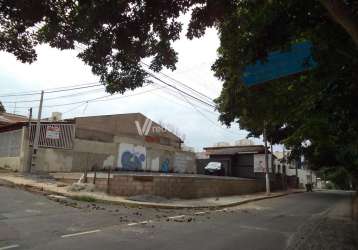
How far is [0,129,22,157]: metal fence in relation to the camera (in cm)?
2994

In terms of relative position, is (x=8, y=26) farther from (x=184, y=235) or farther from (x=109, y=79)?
(x=184, y=235)

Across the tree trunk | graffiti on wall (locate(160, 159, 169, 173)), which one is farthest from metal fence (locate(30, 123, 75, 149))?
the tree trunk

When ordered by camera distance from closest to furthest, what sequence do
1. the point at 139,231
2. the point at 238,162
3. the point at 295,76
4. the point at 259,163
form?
the point at 139,231, the point at 295,76, the point at 259,163, the point at 238,162

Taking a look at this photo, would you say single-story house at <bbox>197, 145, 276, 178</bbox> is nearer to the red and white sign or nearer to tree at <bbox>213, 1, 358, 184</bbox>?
the red and white sign

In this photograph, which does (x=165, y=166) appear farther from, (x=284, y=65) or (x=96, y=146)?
(x=284, y=65)

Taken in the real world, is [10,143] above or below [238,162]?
below

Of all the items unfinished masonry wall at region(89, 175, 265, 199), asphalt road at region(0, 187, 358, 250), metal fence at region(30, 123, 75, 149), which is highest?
metal fence at region(30, 123, 75, 149)

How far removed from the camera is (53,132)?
103 ft

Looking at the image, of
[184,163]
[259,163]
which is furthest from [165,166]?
[259,163]

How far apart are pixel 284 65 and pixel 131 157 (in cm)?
3155

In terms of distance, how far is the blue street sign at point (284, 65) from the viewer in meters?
8.91

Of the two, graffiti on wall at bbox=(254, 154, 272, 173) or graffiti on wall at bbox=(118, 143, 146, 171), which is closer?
graffiti on wall at bbox=(118, 143, 146, 171)

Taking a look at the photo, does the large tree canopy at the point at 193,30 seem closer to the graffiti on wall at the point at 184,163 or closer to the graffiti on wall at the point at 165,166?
the graffiti on wall at the point at 165,166

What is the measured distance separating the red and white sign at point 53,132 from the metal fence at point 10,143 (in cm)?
208
